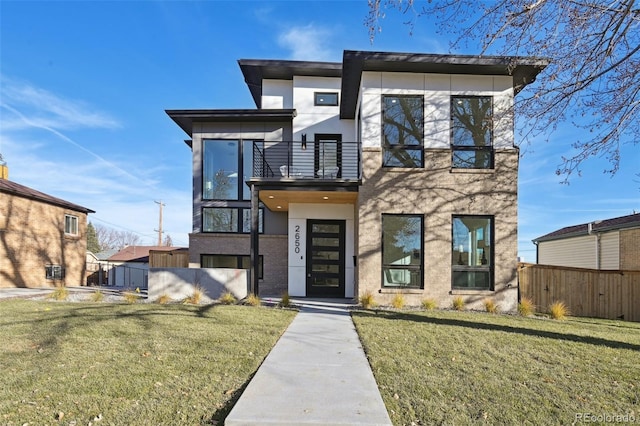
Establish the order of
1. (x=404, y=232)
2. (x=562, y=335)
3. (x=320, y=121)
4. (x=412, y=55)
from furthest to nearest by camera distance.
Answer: (x=320, y=121), (x=404, y=232), (x=412, y=55), (x=562, y=335)

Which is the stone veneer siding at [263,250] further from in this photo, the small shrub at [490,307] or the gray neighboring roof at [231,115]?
the small shrub at [490,307]

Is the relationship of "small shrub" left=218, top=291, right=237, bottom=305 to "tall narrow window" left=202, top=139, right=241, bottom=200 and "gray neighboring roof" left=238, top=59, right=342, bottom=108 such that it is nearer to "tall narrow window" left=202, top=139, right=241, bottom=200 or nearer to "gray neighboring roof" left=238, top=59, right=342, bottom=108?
"tall narrow window" left=202, top=139, right=241, bottom=200

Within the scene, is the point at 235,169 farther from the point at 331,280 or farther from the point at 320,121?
the point at 331,280

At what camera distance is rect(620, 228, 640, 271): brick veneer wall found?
1430cm

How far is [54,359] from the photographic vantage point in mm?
4812

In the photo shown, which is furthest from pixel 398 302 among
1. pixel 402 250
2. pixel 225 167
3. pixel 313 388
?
pixel 225 167

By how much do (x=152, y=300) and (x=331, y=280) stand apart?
5520 millimetres

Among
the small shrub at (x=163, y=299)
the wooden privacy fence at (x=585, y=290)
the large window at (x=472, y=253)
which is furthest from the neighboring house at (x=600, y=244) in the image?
the small shrub at (x=163, y=299)

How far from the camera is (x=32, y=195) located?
49.9 ft

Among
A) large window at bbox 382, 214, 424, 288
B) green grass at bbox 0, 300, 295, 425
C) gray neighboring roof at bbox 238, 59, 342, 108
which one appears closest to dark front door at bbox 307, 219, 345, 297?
large window at bbox 382, 214, 424, 288

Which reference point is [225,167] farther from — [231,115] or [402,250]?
[402,250]

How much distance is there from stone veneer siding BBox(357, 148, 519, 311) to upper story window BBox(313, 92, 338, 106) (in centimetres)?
483

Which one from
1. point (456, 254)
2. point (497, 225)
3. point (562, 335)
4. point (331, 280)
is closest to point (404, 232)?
point (456, 254)

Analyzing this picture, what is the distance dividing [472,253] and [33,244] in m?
17.0
